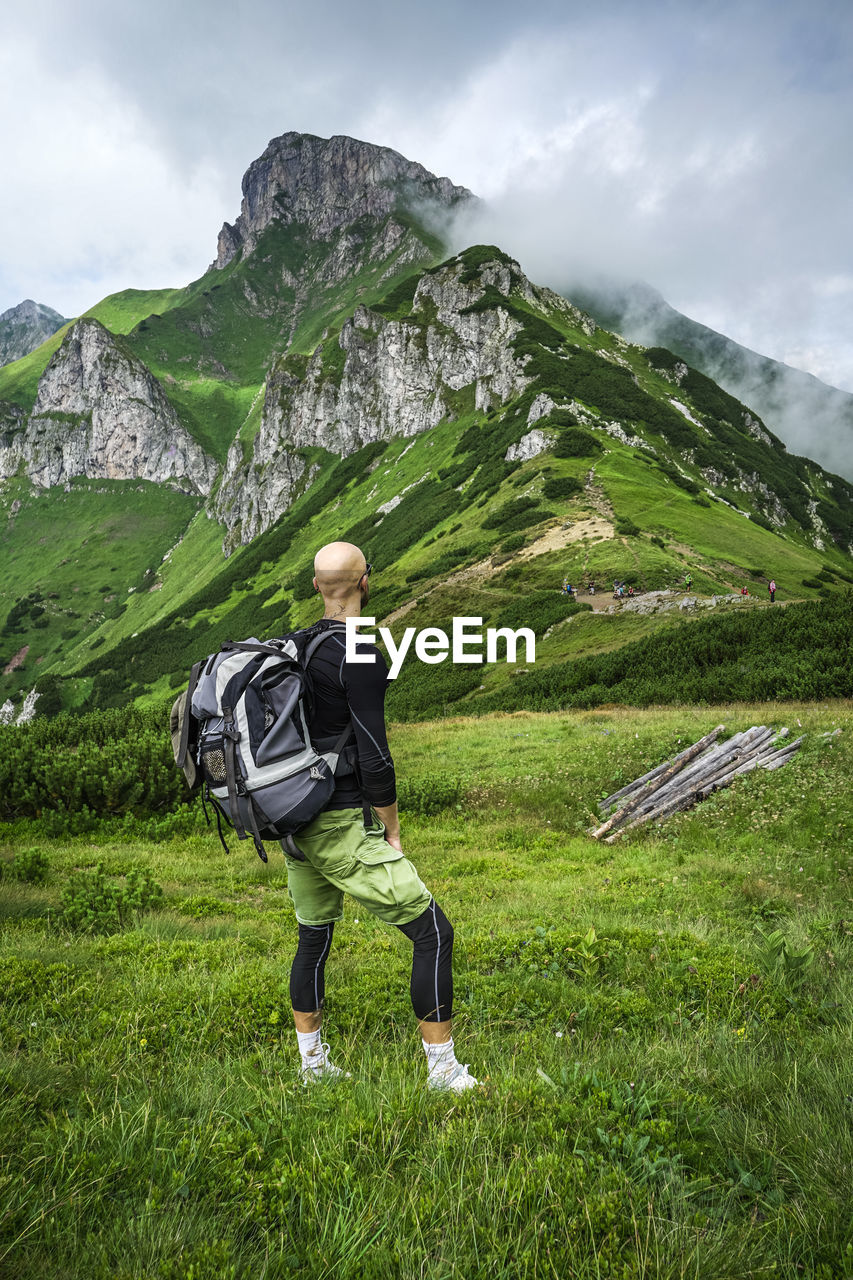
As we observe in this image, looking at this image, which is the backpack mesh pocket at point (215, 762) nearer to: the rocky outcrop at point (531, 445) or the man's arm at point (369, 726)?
the man's arm at point (369, 726)

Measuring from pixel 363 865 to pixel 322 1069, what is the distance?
3.73 ft

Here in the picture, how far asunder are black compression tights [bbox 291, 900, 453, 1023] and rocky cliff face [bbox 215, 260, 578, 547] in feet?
320

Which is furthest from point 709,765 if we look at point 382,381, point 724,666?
point 382,381

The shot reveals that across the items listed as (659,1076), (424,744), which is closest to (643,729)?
(424,744)

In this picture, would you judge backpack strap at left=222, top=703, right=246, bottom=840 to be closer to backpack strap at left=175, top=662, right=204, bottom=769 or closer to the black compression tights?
backpack strap at left=175, top=662, right=204, bottom=769

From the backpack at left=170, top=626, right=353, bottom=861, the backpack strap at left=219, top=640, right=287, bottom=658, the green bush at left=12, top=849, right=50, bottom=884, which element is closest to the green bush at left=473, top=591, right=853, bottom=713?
the backpack at left=170, top=626, right=353, bottom=861

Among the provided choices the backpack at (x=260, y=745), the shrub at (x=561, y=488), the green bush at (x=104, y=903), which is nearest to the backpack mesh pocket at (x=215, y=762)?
the backpack at (x=260, y=745)

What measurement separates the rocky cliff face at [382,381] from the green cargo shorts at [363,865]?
97.4 m

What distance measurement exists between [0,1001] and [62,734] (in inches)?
408

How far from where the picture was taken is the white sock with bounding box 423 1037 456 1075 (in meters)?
3.34

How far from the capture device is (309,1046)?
364 cm

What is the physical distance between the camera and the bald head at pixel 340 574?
3.82 meters

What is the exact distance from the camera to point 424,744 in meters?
18.4

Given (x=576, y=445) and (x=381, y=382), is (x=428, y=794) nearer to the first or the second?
(x=576, y=445)
